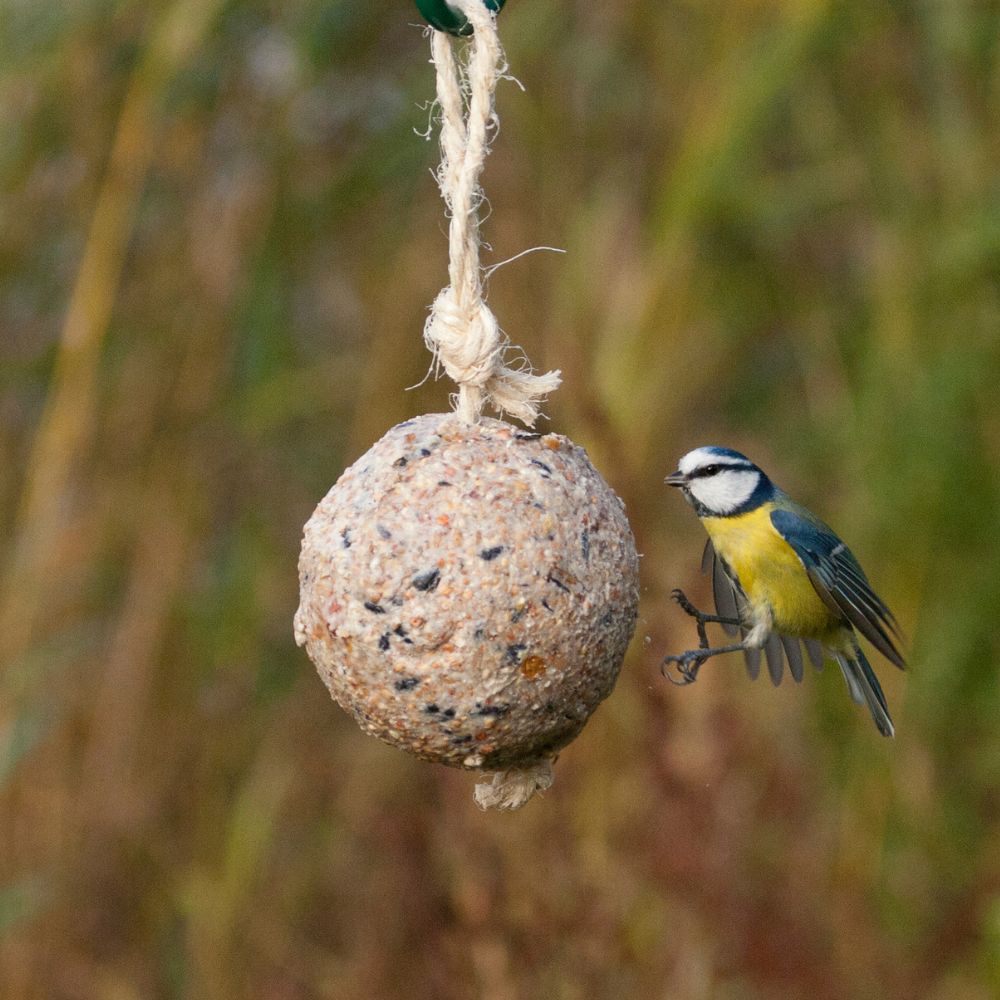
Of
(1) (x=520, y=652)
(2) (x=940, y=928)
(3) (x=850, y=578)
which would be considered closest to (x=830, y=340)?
(2) (x=940, y=928)

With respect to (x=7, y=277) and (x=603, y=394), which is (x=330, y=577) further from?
(x=7, y=277)

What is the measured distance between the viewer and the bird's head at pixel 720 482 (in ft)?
6.29

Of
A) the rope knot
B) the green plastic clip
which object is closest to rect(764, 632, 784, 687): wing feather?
the rope knot

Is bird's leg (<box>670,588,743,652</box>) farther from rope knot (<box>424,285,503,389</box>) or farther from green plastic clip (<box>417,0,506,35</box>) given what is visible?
green plastic clip (<box>417,0,506,35</box>)

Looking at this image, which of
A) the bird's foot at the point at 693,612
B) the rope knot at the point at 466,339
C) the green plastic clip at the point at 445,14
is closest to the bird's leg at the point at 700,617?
the bird's foot at the point at 693,612

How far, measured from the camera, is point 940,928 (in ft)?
11.2

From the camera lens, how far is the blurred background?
2.78m

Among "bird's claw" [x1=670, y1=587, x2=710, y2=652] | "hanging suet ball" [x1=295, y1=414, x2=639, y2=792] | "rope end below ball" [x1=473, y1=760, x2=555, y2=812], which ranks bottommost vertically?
"rope end below ball" [x1=473, y1=760, x2=555, y2=812]

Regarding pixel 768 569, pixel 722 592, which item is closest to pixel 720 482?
pixel 768 569

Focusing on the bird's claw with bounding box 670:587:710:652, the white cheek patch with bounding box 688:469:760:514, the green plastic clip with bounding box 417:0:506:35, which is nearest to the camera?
the green plastic clip with bounding box 417:0:506:35

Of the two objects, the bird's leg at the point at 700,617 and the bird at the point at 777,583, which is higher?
the bird at the point at 777,583

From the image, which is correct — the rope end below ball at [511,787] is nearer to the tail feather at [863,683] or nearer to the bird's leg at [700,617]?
the bird's leg at [700,617]

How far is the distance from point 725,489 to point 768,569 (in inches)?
5.9

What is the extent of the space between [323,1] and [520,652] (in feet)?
5.87
